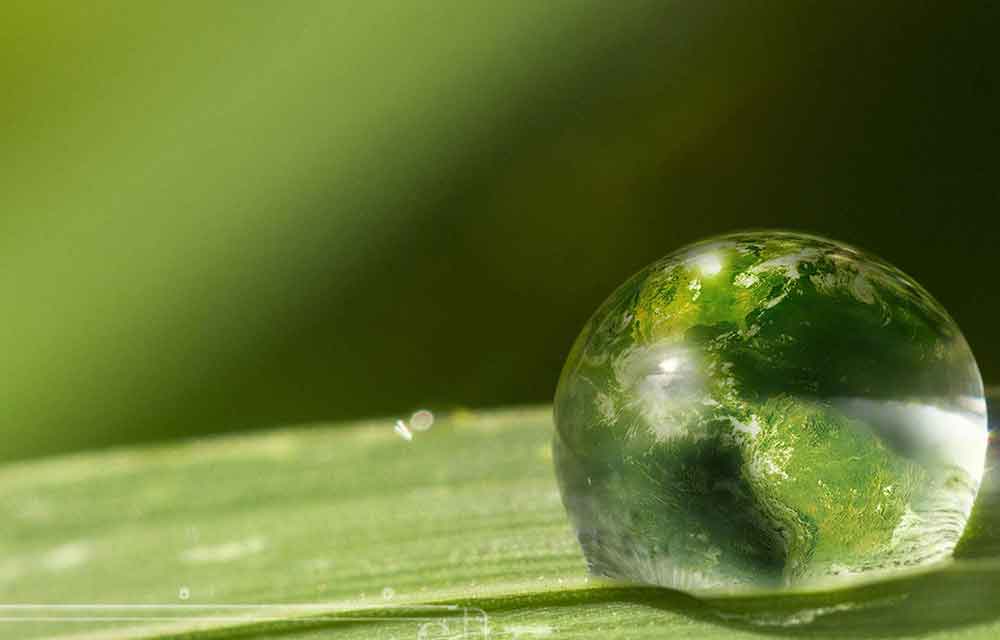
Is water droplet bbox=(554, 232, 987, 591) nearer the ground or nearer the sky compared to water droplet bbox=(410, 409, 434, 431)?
nearer the ground

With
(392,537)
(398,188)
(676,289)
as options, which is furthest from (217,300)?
(676,289)

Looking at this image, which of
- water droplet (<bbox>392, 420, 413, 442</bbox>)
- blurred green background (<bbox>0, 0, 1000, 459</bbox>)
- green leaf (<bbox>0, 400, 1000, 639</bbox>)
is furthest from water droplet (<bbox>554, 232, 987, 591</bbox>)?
blurred green background (<bbox>0, 0, 1000, 459</bbox>)

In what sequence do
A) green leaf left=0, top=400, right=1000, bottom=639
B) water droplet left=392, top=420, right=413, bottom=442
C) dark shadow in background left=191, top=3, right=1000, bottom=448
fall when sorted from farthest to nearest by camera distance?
dark shadow in background left=191, top=3, right=1000, bottom=448
water droplet left=392, top=420, right=413, bottom=442
green leaf left=0, top=400, right=1000, bottom=639

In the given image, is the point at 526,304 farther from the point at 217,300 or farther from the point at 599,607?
the point at 599,607

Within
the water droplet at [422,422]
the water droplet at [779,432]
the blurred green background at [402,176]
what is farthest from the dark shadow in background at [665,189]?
the water droplet at [779,432]

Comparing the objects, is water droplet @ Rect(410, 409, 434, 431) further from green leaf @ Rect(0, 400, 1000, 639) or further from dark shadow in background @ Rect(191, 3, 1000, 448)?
dark shadow in background @ Rect(191, 3, 1000, 448)

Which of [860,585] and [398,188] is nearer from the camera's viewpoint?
[860,585]

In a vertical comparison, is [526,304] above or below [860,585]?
above
